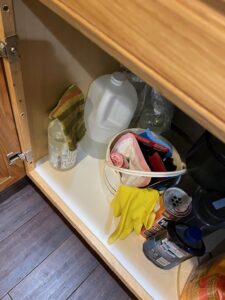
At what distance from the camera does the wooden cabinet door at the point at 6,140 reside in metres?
0.65

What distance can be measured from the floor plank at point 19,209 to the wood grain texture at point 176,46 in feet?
2.59

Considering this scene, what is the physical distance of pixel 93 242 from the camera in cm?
83

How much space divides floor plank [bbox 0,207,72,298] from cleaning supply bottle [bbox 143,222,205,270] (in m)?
0.35

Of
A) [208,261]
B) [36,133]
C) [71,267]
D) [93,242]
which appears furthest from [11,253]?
[208,261]

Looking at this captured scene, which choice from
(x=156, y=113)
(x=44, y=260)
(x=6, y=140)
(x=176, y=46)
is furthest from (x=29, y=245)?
(x=176, y=46)

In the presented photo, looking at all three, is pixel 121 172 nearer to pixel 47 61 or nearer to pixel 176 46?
pixel 47 61

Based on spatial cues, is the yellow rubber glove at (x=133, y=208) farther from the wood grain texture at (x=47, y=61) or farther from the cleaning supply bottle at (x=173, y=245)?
the wood grain texture at (x=47, y=61)

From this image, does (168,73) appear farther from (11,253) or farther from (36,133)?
(11,253)

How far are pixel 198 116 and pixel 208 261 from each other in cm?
60

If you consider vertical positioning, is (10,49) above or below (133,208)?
above

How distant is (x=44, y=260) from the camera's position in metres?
0.95

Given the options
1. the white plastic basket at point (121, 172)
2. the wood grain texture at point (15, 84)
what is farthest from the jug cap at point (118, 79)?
the wood grain texture at point (15, 84)

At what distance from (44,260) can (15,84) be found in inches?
23.8

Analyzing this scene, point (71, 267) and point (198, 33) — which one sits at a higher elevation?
point (198, 33)
